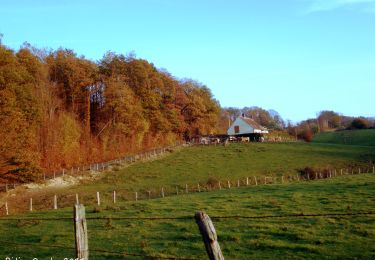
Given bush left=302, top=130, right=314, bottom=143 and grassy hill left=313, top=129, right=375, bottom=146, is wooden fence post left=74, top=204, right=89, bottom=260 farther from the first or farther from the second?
bush left=302, top=130, right=314, bottom=143

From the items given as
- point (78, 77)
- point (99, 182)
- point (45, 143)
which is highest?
point (78, 77)

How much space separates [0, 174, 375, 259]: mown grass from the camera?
1169cm

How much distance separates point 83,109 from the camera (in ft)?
218

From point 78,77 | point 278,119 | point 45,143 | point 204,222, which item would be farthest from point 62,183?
point 278,119

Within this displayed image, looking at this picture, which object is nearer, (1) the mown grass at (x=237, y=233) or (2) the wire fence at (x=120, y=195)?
(1) the mown grass at (x=237, y=233)

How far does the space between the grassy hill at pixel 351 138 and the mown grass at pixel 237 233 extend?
72760 millimetres

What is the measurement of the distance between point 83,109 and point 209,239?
6380 centimetres

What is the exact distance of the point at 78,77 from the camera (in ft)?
205

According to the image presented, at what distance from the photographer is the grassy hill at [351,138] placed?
87.8 m

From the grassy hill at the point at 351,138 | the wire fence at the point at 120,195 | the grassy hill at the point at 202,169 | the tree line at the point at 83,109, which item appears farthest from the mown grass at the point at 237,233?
the grassy hill at the point at 351,138

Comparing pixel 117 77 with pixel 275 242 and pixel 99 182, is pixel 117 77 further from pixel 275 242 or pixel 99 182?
pixel 275 242

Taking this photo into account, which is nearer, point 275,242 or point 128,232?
point 275,242

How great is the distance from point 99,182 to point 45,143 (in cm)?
1353

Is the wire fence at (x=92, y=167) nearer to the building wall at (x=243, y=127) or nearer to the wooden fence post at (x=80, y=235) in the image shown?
the wooden fence post at (x=80, y=235)
